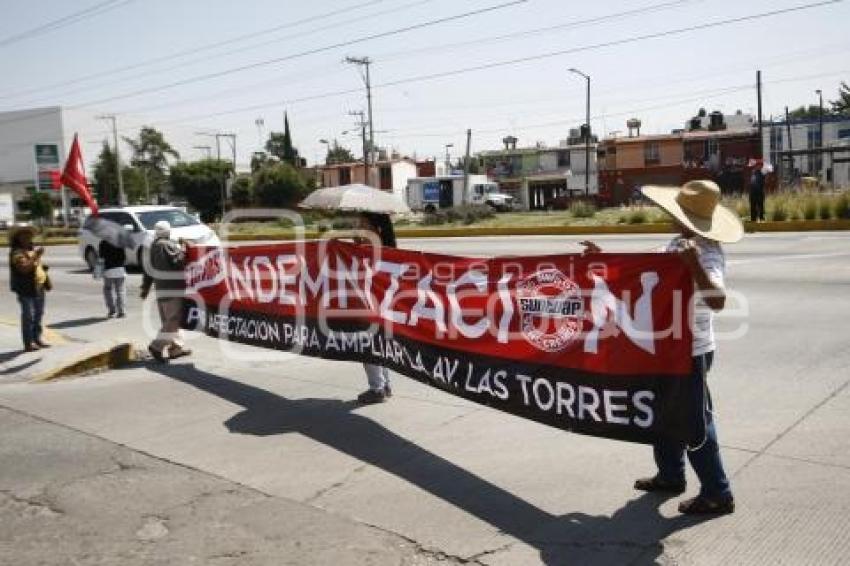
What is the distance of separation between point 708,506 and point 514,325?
1675 mm

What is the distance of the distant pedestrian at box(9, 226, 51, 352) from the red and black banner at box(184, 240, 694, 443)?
12.5 ft

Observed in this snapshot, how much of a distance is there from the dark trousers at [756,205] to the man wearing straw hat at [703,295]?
22703 millimetres

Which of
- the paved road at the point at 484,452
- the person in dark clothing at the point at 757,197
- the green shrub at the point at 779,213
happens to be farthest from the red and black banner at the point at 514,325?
the green shrub at the point at 779,213

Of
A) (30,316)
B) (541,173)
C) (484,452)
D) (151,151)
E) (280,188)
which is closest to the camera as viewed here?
(484,452)

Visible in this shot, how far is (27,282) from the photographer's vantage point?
1021cm

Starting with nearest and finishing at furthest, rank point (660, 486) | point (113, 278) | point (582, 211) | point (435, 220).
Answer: point (660, 486), point (113, 278), point (582, 211), point (435, 220)

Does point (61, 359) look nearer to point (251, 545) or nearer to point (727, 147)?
point (251, 545)

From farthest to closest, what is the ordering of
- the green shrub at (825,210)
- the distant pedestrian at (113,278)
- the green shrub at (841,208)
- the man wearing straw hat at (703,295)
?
the green shrub at (825,210) → the green shrub at (841,208) → the distant pedestrian at (113,278) → the man wearing straw hat at (703,295)

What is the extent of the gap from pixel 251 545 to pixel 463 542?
1.16 meters

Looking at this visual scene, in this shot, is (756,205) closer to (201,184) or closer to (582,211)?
(582,211)

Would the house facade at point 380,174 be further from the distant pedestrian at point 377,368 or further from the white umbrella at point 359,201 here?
the distant pedestrian at point 377,368

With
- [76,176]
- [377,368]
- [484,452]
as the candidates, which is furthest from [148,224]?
[484,452]

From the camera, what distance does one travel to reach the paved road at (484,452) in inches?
168

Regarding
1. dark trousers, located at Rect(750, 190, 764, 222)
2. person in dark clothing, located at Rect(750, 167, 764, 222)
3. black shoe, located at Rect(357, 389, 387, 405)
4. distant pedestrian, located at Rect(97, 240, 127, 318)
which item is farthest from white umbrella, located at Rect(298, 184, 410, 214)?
dark trousers, located at Rect(750, 190, 764, 222)
